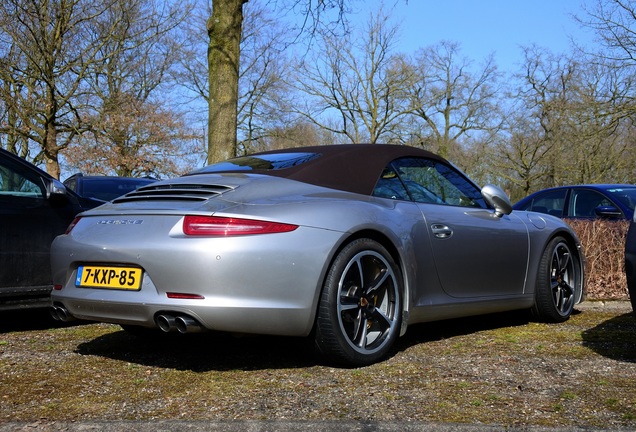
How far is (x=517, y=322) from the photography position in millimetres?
6055

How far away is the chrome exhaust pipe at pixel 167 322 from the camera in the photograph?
3.78 metres

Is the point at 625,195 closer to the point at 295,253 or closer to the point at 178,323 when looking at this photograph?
the point at 295,253

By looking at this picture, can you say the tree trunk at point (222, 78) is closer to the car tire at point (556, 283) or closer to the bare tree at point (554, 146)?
the car tire at point (556, 283)

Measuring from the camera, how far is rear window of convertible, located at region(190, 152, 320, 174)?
4.64 metres

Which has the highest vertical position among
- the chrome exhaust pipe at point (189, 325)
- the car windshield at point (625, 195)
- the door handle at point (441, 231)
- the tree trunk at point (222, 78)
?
the tree trunk at point (222, 78)

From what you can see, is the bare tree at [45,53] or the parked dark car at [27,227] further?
the bare tree at [45,53]

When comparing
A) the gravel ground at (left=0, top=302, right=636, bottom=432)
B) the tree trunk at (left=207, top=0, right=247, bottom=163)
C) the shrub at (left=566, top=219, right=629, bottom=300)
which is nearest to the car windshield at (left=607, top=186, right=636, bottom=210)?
the shrub at (left=566, top=219, right=629, bottom=300)

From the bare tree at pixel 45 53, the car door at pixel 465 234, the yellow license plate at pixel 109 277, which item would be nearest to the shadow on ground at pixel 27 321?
the yellow license plate at pixel 109 277

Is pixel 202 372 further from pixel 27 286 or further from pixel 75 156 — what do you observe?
Answer: pixel 75 156

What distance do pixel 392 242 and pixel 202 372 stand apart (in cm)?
133

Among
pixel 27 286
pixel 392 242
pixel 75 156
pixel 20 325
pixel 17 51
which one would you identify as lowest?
pixel 20 325

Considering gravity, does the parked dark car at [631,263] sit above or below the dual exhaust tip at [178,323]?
above

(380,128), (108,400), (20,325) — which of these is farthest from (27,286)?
(380,128)

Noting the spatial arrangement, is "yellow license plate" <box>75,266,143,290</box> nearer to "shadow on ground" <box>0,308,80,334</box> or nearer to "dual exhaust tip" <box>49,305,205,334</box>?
"dual exhaust tip" <box>49,305,205,334</box>
